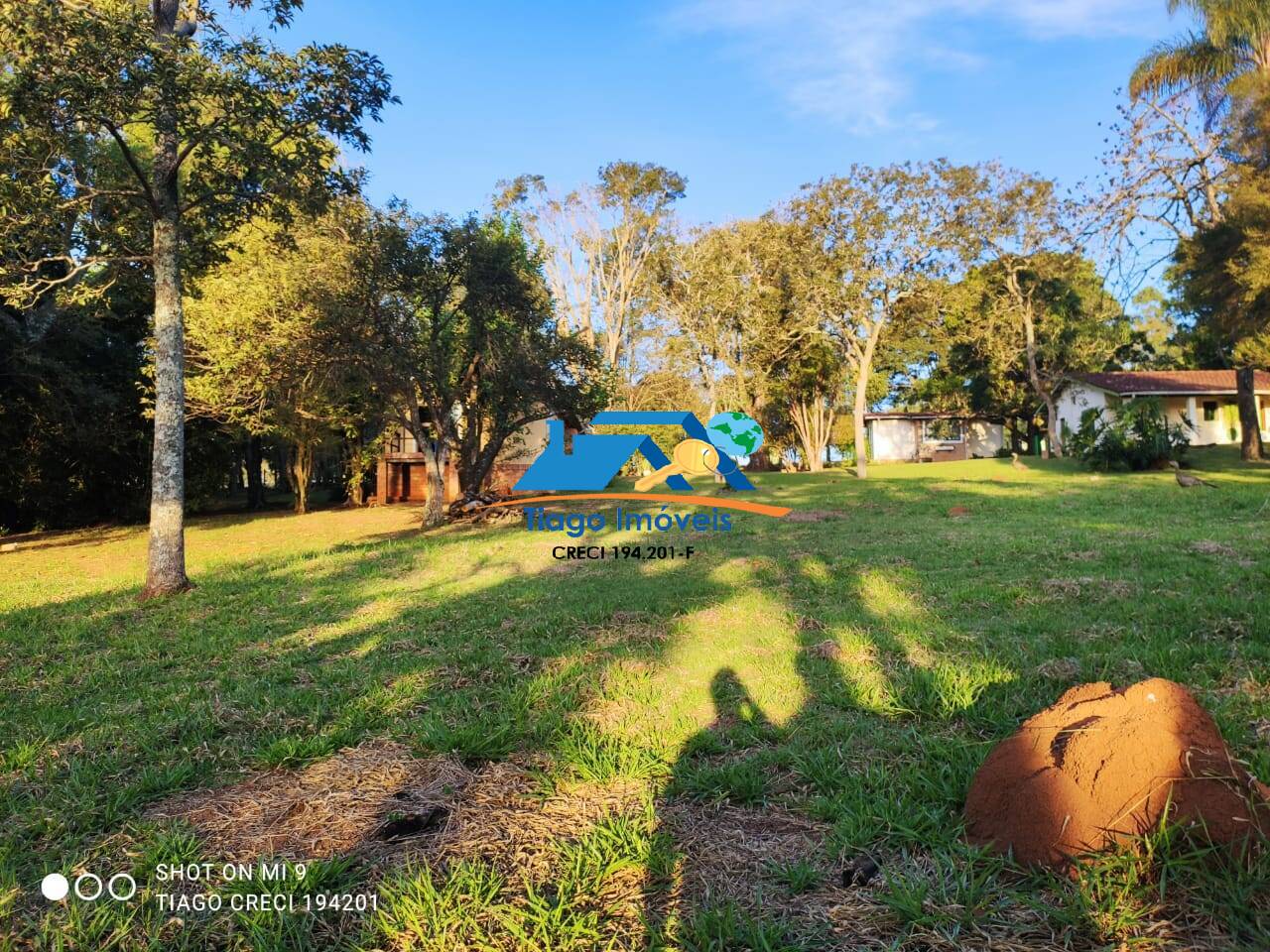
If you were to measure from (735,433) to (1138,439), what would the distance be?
14582 millimetres

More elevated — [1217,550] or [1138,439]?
[1138,439]

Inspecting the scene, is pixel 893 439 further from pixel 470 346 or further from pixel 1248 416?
pixel 470 346

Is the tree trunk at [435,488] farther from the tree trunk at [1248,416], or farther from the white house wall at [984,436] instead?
the white house wall at [984,436]

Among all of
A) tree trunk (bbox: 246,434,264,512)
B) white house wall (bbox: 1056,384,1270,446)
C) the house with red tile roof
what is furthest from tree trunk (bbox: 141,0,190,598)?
white house wall (bbox: 1056,384,1270,446)

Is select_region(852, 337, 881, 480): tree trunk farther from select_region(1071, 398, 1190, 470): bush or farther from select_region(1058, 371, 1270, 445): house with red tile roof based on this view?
select_region(1058, 371, 1270, 445): house with red tile roof

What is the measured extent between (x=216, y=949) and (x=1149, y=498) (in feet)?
48.3

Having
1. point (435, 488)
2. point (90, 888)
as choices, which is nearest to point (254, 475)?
point (435, 488)

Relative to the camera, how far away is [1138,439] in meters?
18.6

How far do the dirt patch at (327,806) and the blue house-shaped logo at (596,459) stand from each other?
15.0 meters

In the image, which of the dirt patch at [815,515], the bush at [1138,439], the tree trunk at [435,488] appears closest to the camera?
the dirt patch at [815,515]

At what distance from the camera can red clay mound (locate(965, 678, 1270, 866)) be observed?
194cm

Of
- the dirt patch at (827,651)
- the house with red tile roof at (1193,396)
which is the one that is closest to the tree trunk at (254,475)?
the dirt patch at (827,651)

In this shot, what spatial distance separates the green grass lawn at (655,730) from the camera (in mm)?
1891

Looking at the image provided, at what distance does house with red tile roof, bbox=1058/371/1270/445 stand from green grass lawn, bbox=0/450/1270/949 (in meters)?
27.8
